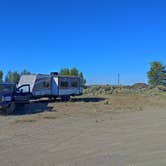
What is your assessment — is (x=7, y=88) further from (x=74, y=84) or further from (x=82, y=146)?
(x=74, y=84)

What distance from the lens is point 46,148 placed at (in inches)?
307

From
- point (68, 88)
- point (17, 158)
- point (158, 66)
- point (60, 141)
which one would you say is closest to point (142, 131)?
point (60, 141)

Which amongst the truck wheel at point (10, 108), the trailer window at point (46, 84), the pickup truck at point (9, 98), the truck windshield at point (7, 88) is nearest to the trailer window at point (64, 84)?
the trailer window at point (46, 84)

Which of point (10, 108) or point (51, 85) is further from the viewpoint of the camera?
point (51, 85)

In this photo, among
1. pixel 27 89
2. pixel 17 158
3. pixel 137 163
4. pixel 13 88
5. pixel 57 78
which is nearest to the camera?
pixel 137 163

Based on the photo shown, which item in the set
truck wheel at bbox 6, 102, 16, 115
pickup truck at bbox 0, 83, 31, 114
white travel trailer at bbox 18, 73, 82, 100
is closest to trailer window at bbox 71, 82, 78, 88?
white travel trailer at bbox 18, 73, 82, 100

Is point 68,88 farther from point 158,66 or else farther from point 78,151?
point 158,66

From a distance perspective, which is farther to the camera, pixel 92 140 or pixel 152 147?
pixel 92 140

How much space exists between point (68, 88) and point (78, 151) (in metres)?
22.1

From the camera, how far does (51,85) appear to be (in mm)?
27844

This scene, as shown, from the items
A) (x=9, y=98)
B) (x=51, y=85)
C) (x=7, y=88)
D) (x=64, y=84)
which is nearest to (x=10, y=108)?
(x=9, y=98)

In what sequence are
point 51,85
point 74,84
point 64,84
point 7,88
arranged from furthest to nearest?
point 74,84
point 64,84
point 51,85
point 7,88

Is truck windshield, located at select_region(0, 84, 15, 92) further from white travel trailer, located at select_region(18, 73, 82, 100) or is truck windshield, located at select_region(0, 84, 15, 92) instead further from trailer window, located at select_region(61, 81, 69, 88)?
trailer window, located at select_region(61, 81, 69, 88)

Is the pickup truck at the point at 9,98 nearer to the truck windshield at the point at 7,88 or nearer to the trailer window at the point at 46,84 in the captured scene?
the truck windshield at the point at 7,88
